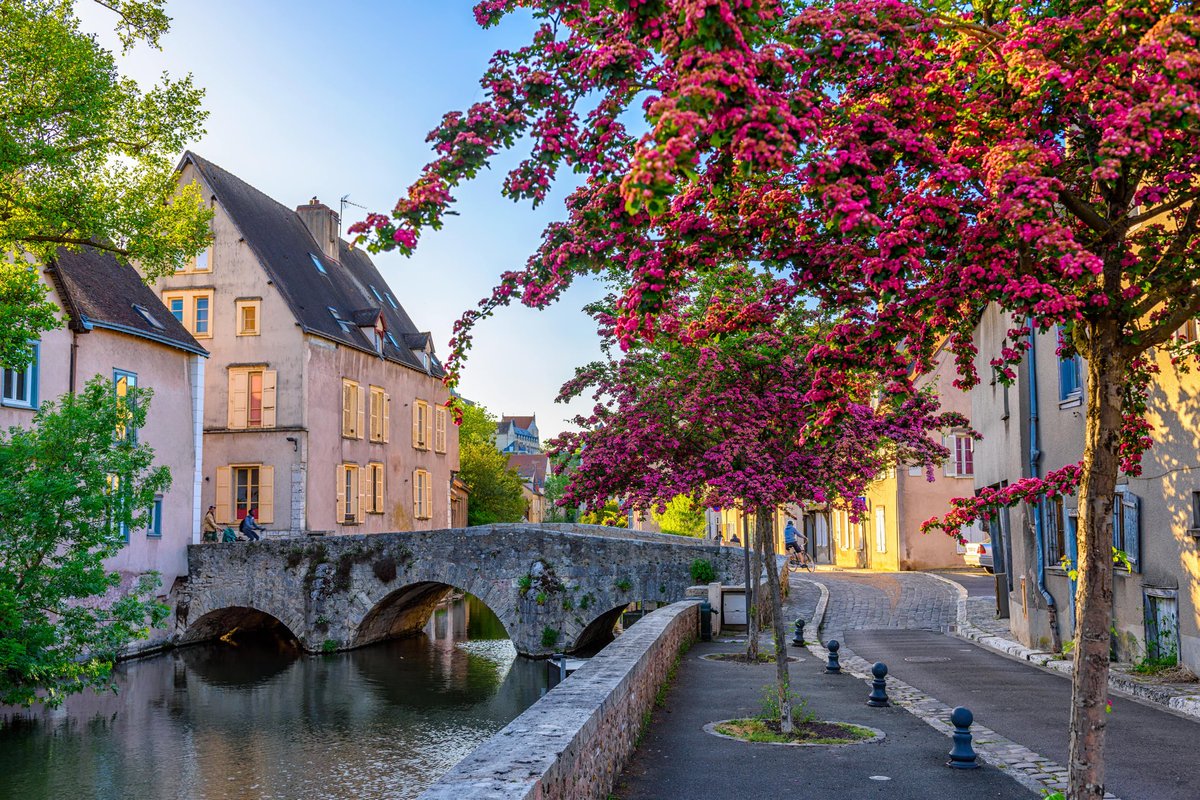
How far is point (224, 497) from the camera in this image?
31.4 metres

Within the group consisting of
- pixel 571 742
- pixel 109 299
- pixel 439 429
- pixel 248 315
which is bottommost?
pixel 571 742

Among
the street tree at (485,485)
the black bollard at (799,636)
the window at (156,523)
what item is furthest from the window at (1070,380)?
the street tree at (485,485)

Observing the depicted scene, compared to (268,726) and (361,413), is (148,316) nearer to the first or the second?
(361,413)

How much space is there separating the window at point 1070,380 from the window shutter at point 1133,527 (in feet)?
6.54

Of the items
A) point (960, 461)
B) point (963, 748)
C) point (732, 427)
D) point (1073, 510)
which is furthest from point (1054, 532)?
point (960, 461)

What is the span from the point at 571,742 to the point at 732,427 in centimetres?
567

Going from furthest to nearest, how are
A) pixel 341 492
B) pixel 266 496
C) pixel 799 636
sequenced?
pixel 341 492 < pixel 266 496 < pixel 799 636

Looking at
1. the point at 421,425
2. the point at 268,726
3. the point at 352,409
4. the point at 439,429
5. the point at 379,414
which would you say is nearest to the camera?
the point at 268,726

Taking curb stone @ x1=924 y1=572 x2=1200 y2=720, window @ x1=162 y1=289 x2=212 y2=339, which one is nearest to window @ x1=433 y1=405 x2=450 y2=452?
window @ x1=162 y1=289 x2=212 y2=339

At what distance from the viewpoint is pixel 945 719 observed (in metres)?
10.1

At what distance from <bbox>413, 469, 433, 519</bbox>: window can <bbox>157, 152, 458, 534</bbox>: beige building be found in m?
1.77

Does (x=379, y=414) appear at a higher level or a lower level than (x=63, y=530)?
higher

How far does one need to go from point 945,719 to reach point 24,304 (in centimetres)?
1167

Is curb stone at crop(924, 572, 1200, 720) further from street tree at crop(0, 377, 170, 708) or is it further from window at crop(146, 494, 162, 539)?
window at crop(146, 494, 162, 539)
